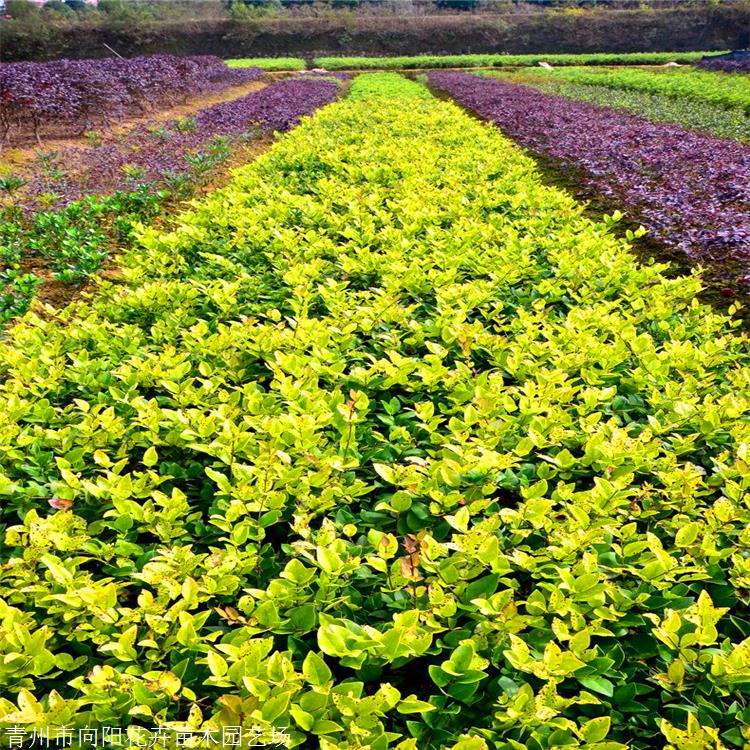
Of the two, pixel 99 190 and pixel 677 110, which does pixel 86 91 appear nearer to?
pixel 99 190

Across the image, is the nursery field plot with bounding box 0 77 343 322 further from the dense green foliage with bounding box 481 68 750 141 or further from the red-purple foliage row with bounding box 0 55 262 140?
the dense green foliage with bounding box 481 68 750 141

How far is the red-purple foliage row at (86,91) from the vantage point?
46.6 ft

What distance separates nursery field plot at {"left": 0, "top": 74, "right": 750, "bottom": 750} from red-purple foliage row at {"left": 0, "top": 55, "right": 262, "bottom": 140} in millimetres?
14779

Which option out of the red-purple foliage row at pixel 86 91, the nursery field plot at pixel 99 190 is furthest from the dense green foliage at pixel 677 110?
the red-purple foliage row at pixel 86 91

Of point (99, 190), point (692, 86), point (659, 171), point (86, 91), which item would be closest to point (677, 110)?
point (692, 86)

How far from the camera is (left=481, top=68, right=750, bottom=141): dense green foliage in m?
12.8

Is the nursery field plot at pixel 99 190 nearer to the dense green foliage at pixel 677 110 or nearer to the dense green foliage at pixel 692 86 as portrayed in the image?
the dense green foliage at pixel 677 110

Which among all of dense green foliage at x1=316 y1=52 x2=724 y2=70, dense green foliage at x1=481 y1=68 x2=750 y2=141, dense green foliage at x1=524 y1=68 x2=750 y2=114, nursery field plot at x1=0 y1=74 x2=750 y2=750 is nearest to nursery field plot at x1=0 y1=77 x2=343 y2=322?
nursery field plot at x1=0 y1=74 x2=750 y2=750

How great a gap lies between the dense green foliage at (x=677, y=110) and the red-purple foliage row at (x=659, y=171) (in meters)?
0.92

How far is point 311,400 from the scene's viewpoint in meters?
2.13

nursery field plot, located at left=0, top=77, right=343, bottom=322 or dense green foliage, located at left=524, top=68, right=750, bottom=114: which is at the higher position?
dense green foliage, located at left=524, top=68, right=750, bottom=114

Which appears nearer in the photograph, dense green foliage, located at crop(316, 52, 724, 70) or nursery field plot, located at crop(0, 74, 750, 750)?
nursery field plot, located at crop(0, 74, 750, 750)

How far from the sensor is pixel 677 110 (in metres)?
15.9

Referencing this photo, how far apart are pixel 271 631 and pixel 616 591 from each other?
0.95 meters
